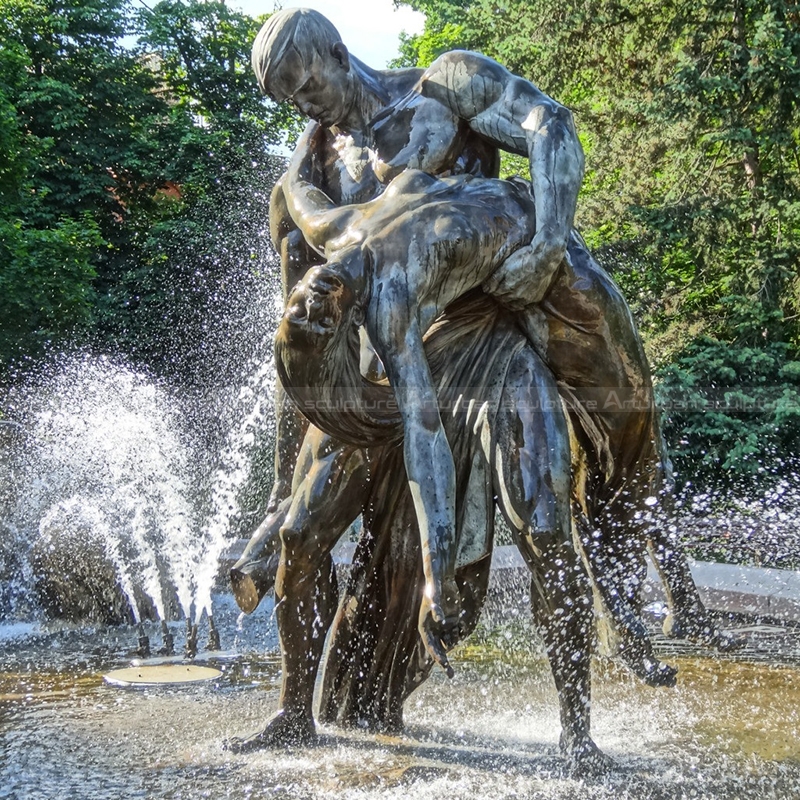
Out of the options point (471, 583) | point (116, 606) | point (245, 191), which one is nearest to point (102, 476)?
point (116, 606)

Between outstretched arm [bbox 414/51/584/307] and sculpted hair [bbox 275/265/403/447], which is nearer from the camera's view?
sculpted hair [bbox 275/265/403/447]

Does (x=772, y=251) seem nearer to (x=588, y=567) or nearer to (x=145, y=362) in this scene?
(x=145, y=362)

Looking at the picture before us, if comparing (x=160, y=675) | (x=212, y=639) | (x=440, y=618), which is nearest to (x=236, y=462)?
(x=212, y=639)

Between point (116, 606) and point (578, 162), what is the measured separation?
5133 mm

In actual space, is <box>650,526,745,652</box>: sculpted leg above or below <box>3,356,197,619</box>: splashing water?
below

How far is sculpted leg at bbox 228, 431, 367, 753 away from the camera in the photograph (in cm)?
418

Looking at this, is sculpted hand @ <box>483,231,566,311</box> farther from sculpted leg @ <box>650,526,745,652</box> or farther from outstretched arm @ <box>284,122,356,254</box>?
sculpted leg @ <box>650,526,745,652</box>

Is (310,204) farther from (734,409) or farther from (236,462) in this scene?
(236,462)

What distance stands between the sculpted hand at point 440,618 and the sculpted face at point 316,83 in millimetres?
1836

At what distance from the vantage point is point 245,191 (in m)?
24.6

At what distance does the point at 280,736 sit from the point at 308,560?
611mm

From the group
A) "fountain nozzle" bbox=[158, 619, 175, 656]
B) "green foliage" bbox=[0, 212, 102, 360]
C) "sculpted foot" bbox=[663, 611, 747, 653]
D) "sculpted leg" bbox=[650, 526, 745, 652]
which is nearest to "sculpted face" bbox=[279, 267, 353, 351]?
"sculpted leg" bbox=[650, 526, 745, 652]

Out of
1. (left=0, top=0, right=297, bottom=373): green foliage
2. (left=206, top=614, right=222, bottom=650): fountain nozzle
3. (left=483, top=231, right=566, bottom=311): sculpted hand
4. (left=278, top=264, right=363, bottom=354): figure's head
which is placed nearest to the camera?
(left=278, top=264, right=363, bottom=354): figure's head

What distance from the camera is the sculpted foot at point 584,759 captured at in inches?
147
